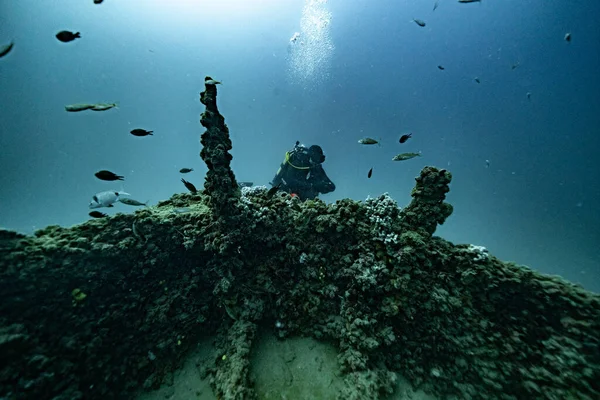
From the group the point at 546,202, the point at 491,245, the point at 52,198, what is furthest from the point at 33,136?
the point at 546,202

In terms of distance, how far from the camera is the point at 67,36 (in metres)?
4.37

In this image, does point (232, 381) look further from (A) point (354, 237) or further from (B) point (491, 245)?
(B) point (491, 245)

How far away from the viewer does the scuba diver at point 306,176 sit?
400 inches

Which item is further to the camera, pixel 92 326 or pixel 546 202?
pixel 546 202

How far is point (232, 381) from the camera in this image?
333cm

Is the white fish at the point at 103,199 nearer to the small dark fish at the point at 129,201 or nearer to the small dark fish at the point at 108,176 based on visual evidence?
the small dark fish at the point at 129,201

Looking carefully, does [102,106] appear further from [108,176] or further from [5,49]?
[5,49]

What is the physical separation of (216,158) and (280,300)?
10.1ft

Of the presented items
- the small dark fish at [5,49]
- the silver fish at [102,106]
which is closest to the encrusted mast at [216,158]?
the silver fish at [102,106]

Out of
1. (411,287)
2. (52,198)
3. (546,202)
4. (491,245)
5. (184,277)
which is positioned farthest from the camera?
(52,198)

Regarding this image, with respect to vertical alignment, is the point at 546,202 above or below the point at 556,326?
above

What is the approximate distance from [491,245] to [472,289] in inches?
2837

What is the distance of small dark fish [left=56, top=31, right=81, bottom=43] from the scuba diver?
692 centimetres

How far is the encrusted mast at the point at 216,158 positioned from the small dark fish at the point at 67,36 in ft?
8.42
